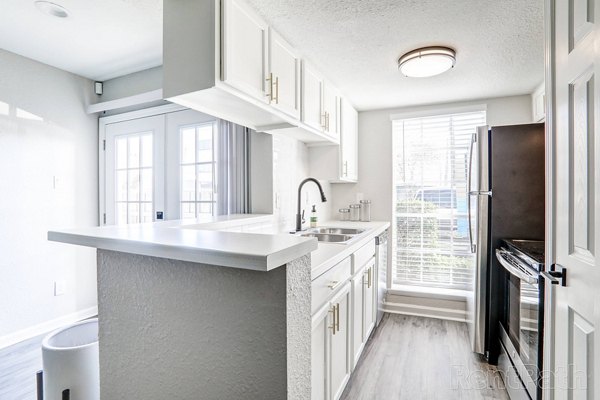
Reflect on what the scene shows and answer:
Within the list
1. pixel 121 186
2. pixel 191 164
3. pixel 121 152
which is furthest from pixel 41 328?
pixel 191 164

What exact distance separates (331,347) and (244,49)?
5.11 ft

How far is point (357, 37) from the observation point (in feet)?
6.17

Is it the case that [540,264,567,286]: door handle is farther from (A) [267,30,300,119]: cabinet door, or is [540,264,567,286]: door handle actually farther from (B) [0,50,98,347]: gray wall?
(B) [0,50,98,347]: gray wall

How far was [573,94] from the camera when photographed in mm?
1020

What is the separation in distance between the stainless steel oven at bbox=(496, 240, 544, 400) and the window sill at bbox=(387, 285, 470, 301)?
3.45ft

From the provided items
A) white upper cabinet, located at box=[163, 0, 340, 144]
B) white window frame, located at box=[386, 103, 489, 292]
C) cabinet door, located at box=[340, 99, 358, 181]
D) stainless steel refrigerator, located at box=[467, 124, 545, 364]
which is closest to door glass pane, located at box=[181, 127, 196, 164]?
white upper cabinet, located at box=[163, 0, 340, 144]

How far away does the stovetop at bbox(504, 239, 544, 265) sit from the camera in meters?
1.50

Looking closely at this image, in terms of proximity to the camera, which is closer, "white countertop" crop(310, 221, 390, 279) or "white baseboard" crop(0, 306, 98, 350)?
"white countertop" crop(310, 221, 390, 279)

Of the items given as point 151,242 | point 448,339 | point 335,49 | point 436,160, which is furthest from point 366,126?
point 151,242

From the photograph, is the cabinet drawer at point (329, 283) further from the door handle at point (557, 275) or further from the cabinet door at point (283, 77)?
the cabinet door at point (283, 77)

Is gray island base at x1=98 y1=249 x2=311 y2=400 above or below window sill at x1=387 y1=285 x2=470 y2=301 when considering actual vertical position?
above

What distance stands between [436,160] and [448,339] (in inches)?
70.0

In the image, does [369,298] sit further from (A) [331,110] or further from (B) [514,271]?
(A) [331,110]

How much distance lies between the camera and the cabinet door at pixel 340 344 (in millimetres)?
1581
